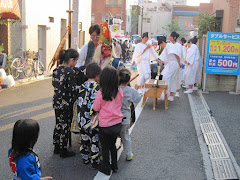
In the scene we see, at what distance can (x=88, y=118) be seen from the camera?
4.27 metres

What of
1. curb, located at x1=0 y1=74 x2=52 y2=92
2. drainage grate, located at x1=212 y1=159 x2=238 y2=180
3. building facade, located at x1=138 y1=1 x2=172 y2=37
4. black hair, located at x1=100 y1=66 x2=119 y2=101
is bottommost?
curb, located at x1=0 y1=74 x2=52 y2=92

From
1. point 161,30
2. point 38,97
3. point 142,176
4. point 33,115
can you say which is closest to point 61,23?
point 38,97

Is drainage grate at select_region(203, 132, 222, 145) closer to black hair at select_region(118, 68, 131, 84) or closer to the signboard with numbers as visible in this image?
black hair at select_region(118, 68, 131, 84)

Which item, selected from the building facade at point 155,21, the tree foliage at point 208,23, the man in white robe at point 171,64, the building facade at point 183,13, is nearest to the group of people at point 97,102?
the man in white robe at point 171,64

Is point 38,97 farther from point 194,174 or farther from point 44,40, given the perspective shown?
point 44,40

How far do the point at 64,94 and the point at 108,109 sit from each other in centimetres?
92

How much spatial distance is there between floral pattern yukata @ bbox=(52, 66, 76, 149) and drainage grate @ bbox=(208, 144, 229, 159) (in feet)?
7.61

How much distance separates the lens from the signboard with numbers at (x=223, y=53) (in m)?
10.7

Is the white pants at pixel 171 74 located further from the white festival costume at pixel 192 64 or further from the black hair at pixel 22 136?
the black hair at pixel 22 136

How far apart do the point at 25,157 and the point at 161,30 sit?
73.2 metres

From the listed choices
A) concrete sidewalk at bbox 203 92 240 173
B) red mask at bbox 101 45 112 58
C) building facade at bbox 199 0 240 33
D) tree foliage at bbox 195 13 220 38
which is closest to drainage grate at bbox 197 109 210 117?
concrete sidewalk at bbox 203 92 240 173

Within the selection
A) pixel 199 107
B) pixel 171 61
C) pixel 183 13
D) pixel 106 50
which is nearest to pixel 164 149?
pixel 106 50

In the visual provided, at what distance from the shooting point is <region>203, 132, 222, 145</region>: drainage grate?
224 inches

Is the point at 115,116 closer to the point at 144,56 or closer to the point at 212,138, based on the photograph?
the point at 212,138
